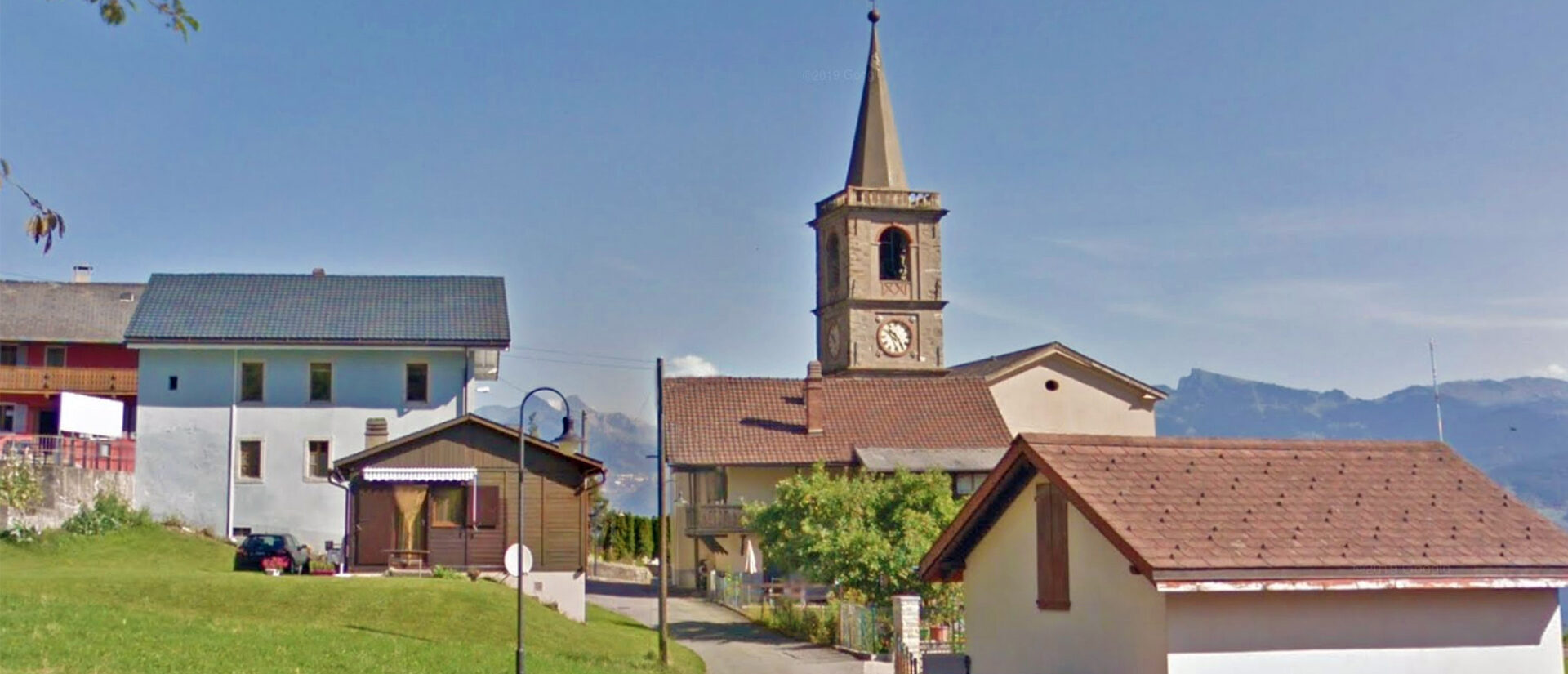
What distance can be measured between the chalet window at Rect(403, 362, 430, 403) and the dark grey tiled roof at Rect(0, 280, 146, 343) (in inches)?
647

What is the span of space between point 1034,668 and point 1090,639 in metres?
1.62

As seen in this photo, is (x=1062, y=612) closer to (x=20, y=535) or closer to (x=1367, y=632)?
(x=1367, y=632)

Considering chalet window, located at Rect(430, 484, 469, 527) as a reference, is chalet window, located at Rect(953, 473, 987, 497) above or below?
above

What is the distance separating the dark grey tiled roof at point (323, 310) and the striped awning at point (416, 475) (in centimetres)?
1143

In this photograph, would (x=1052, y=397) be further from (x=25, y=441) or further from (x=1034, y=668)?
(x=1034, y=668)

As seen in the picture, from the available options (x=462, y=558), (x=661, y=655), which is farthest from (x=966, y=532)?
(x=462, y=558)

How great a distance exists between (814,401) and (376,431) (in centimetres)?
1652

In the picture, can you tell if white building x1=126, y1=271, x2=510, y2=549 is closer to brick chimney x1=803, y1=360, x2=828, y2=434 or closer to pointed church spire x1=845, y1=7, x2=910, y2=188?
brick chimney x1=803, y1=360, x2=828, y2=434

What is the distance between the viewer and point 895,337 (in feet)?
263

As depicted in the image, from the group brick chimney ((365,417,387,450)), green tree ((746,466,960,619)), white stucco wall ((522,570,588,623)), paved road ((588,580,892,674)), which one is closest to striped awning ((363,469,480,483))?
white stucco wall ((522,570,588,623))

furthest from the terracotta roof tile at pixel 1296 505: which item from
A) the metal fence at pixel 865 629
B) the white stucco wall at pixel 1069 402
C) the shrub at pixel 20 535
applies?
the white stucco wall at pixel 1069 402

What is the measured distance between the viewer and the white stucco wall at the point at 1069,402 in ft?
222

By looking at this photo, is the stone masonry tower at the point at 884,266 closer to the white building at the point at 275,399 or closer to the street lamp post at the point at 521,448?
the white building at the point at 275,399

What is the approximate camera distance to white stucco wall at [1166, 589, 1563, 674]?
A: 16031mm
